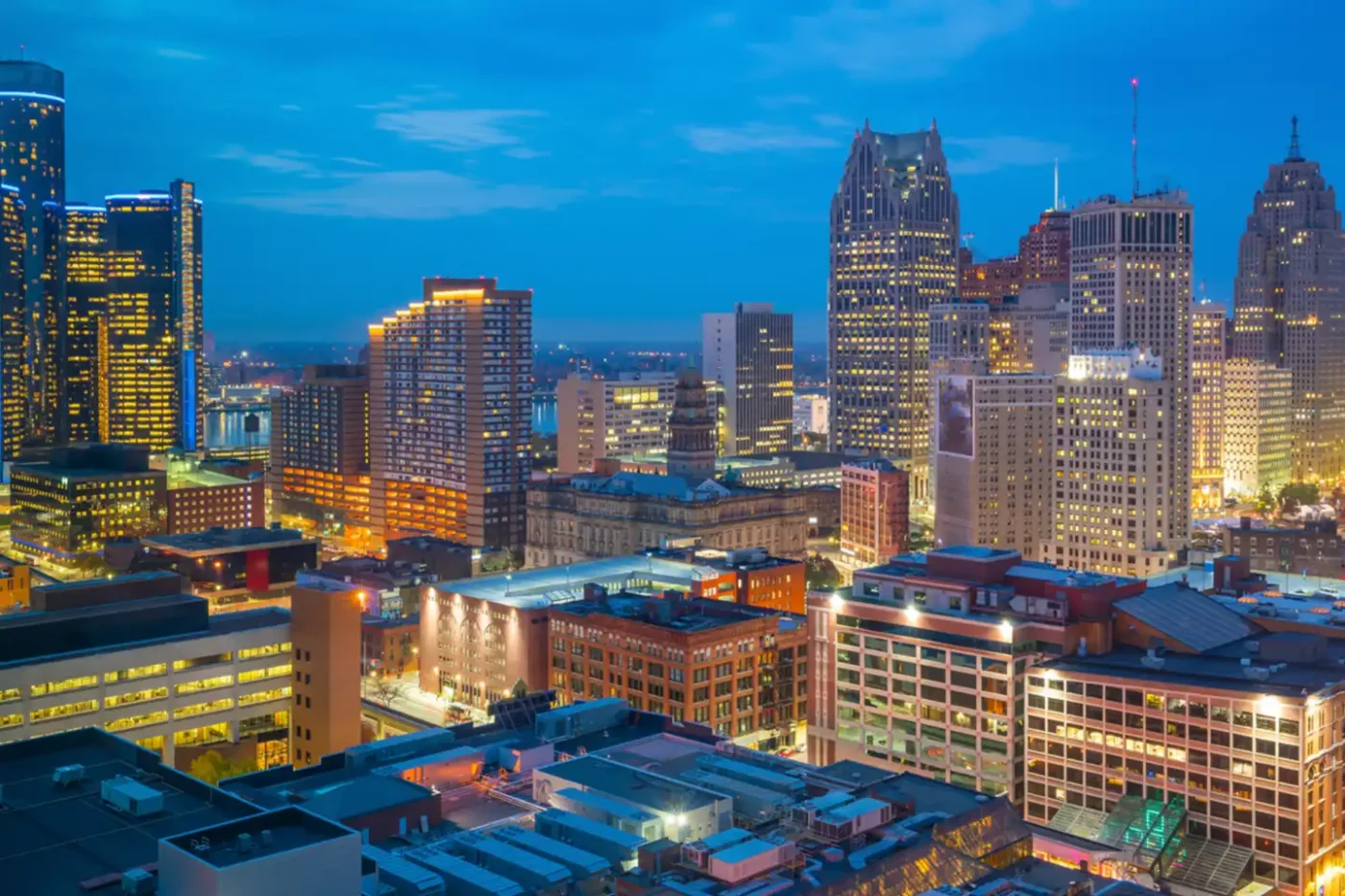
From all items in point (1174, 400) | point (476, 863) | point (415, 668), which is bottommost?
point (415, 668)

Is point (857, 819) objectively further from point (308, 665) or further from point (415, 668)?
point (415, 668)

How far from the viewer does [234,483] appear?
169 metres

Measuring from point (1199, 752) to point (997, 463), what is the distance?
7959 centimetres

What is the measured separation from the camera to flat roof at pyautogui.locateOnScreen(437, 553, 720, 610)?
102m

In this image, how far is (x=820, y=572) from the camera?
5610 inches

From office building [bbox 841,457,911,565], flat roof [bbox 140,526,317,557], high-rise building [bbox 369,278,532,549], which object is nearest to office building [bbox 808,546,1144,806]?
office building [bbox 841,457,911,565]

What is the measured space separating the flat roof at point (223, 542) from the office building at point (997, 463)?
209ft

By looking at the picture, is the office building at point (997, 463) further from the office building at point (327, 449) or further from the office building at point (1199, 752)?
the office building at point (327, 449)

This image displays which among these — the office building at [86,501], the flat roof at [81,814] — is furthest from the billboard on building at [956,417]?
the flat roof at [81,814]

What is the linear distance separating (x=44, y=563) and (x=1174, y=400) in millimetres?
122104

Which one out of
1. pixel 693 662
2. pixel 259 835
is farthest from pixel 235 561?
pixel 259 835

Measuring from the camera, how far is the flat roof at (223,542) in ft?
411

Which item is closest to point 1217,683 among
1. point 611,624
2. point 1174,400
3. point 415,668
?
point 611,624

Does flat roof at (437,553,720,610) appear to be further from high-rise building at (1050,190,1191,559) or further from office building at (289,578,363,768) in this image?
high-rise building at (1050,190,1191,559)
